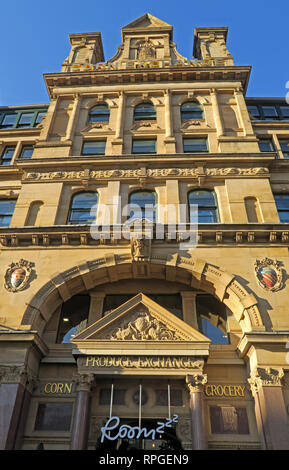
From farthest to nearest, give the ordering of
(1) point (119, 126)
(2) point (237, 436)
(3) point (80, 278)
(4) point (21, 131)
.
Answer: (4) point (21, 131), (1) point (119, 126), (3) point (80, 278), (2) point (237, 436)

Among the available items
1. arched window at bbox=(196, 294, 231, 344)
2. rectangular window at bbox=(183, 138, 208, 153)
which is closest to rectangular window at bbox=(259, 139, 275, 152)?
rectangular window at bbox=(183, 138, 208, 153)

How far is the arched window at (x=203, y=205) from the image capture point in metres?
19.2

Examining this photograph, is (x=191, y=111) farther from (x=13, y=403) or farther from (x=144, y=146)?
(x=13, y=403)

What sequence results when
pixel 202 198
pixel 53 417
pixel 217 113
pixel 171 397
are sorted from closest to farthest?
pixel 53 417, pixel 171 397, pixel 202 198, pixel 217 113

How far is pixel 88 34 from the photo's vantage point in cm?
3291

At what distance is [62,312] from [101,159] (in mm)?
8971

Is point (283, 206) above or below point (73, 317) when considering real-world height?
above

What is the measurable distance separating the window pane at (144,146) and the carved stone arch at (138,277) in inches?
333

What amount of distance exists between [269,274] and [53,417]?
10785 mm

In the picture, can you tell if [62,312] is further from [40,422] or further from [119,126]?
[119,126]

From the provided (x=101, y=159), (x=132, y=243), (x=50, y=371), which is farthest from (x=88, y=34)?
(x=50, y=371)

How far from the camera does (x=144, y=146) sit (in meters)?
23.4

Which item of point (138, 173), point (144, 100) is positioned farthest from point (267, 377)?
point (144, 100)
